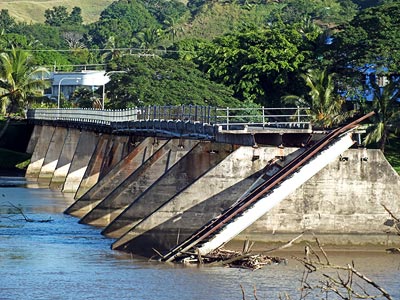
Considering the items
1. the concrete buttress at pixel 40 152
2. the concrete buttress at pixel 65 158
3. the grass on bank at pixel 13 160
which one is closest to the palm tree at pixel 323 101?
the concrete buttress at pixel 65 158

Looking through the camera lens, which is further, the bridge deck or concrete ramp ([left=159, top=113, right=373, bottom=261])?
the bridge deck

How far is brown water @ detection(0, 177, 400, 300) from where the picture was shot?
99.1 ft

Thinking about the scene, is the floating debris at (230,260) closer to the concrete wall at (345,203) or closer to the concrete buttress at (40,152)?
the concrete wall at (345,203)

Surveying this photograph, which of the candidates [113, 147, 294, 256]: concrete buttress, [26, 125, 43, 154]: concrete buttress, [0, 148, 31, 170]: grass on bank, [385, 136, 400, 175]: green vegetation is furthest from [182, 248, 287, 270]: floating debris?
[26, 125, 43, 154]: concrete buttress

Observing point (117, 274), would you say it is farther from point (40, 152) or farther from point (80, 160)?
point (40, 152)

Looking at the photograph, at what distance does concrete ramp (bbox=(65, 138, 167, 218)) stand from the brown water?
728 cm

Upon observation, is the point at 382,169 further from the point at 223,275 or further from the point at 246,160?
the point at 223,275

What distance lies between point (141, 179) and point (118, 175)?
5.12 m

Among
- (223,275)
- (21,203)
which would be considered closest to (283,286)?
(223,275)

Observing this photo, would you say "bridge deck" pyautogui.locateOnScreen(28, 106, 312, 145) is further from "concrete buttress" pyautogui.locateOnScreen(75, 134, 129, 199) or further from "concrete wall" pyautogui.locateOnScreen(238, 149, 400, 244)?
"concrete wall" pyautogui.locateOnScreen(238, 149, 400, 244)

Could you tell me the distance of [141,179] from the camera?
44750mm

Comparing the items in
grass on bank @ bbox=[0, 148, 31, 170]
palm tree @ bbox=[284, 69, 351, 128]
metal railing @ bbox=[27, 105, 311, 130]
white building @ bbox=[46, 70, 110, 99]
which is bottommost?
grass on bank @ bbox=[0, 148, 31, 170]

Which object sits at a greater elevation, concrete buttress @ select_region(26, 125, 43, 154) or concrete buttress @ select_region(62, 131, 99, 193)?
concrete buttress @ select_region(26, 125, 43, 154)

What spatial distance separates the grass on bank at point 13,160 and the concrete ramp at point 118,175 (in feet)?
119
